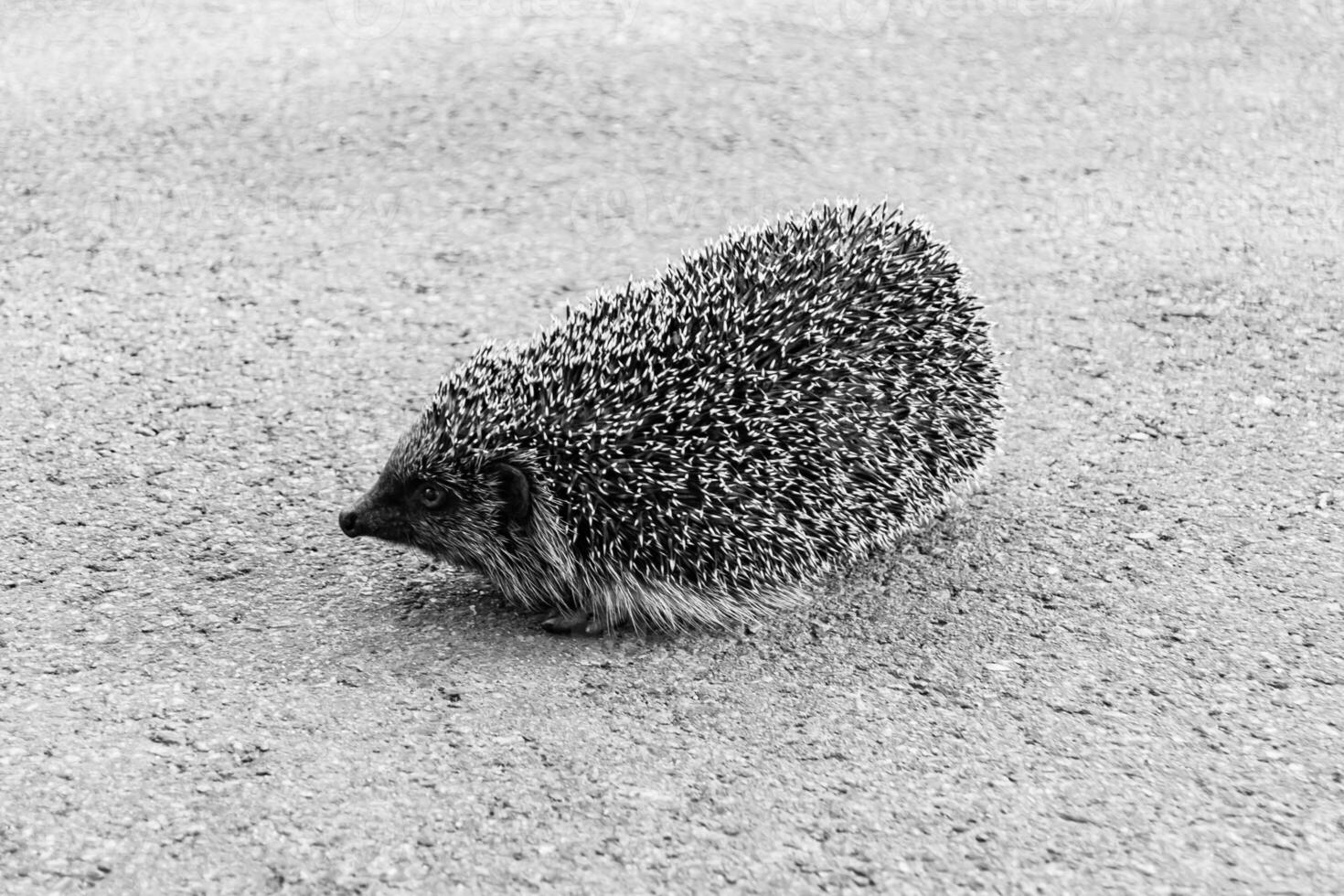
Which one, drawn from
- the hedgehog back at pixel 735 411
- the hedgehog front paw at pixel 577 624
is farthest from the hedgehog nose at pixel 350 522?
the hedgehog front paw at pixel 577 624

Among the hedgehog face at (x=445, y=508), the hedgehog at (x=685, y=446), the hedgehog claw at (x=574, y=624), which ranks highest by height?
the hedgehog at (x=685, y=446)

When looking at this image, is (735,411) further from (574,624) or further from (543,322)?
(543,322)

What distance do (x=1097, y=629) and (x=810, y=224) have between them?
187 cm

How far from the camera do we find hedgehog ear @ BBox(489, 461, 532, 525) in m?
5.02

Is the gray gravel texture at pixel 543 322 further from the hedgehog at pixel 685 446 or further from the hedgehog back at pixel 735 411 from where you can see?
the hedgehog back at pixel 735 411

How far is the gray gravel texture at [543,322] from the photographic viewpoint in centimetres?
409

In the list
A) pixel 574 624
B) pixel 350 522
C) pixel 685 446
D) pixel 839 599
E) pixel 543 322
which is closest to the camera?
pixel 685 446

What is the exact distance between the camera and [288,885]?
3.82m

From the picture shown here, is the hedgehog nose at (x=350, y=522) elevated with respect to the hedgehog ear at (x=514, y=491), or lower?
lower

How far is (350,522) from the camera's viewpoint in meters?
5.03

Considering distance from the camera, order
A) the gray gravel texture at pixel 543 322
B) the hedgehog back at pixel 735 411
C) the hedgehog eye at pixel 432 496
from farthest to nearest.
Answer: the hedgehog eye at pixel 432 496, the hedgehog back at pixel 735 411, the gray gravel texture at pixel 543 322

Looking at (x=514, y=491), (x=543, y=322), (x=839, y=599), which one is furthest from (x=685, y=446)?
(x=543, y=322)

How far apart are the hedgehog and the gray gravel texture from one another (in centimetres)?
24

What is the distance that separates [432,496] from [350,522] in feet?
0.98
